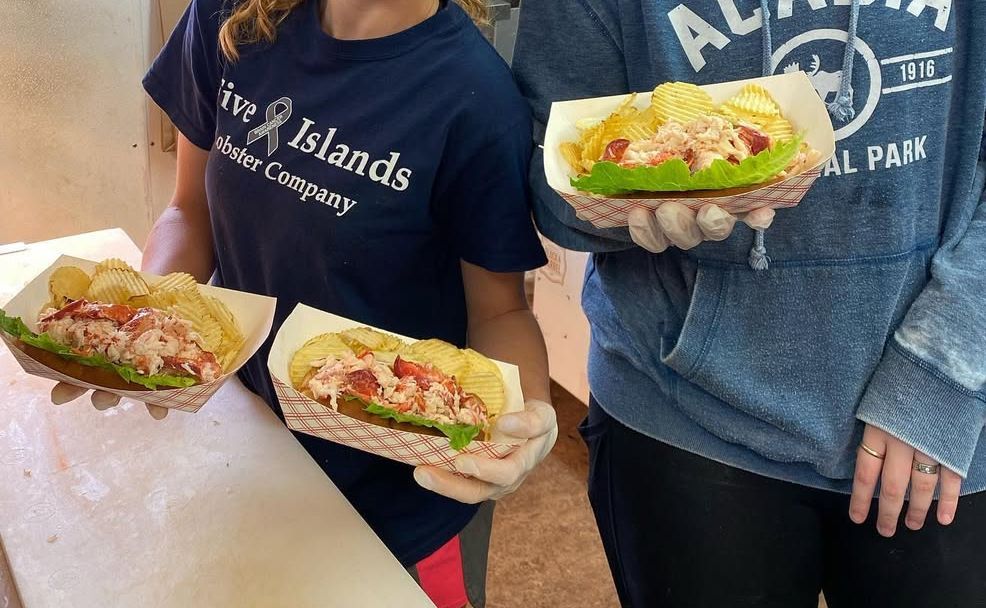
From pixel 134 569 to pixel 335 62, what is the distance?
60 cm

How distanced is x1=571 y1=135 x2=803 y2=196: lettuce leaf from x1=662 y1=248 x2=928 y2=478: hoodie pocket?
5.7 inches

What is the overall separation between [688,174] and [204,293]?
556mm

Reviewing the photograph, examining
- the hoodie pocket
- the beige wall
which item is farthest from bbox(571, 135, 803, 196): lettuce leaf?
the beige wall

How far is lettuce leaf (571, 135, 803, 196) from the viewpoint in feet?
2.51

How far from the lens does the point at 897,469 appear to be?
0.87 meters

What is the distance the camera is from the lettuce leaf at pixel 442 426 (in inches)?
29.6

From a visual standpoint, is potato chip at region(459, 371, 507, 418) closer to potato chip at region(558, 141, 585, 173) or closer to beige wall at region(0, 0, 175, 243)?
potato chip at region(558, 141, 585, 173)

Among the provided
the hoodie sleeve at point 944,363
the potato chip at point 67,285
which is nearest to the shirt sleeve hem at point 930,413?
the hoodie sleeve at point 944,363

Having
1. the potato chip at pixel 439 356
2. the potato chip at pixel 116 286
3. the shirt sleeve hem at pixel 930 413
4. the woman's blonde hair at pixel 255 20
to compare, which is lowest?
the shirt sleeve hem at pixel 930 413

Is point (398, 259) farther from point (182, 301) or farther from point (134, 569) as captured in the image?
point (134, 569)

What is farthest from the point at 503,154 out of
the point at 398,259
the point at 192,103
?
the point at 192,103

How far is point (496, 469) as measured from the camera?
76 centimetres

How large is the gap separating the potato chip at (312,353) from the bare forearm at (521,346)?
0.22 m

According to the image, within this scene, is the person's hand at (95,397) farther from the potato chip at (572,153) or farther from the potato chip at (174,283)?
the potato chip at (572,153)
